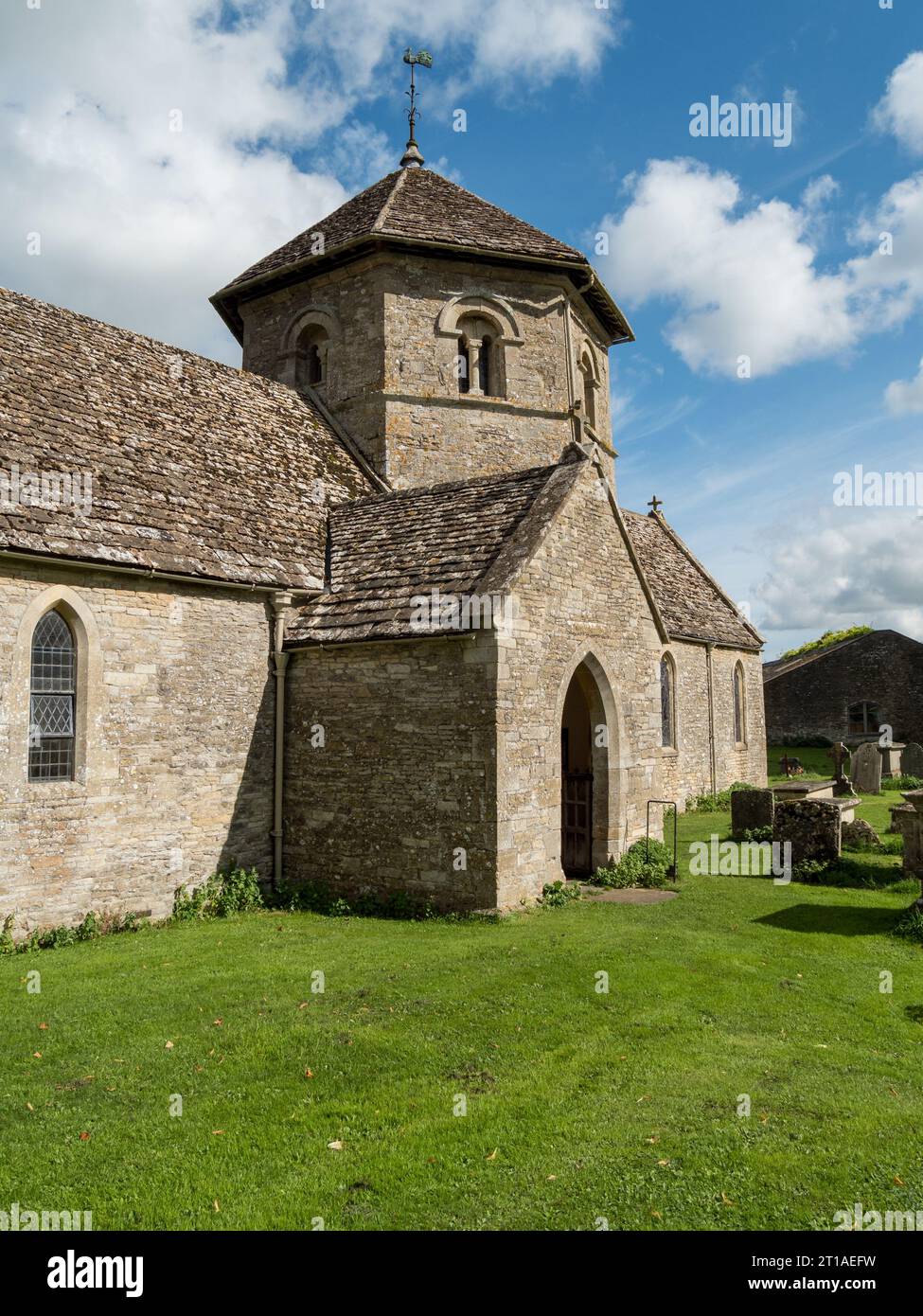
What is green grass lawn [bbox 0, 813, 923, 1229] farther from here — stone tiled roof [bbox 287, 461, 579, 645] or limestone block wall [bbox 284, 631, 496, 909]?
stone tiled roof [bbox 287, 461, 579, 645]

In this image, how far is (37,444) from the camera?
1095 cm

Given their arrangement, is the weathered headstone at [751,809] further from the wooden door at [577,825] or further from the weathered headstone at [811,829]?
the wooden door at [577,825]

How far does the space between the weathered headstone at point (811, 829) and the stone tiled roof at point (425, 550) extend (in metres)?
6.94

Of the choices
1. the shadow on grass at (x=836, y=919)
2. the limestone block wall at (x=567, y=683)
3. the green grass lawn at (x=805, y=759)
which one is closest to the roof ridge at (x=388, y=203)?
the limestone block wall at (x=567, y=683)

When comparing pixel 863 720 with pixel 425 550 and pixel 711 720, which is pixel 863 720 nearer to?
pixel 711 720

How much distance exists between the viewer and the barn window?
38500 millimetres

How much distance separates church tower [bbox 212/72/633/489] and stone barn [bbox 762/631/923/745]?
25.0m

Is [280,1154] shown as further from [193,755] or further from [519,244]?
[519,244]

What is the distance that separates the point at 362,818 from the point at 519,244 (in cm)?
1412

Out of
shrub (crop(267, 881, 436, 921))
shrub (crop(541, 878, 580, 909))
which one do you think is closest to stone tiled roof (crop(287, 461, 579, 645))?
shrub (crop(267, 881, 436, 921))

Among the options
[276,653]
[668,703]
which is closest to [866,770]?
[668,703]

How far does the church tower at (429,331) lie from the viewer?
59.9 ft
